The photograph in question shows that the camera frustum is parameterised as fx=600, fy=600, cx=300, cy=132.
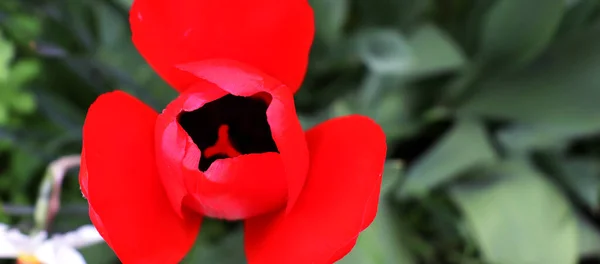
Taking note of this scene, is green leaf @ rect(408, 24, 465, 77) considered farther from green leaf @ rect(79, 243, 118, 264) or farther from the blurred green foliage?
green leaf @ rect(79, 243, 118, 264)

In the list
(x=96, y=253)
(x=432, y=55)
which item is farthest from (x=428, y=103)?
(x=96, y=253)

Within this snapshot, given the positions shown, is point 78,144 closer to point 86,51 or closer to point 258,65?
point 86,51

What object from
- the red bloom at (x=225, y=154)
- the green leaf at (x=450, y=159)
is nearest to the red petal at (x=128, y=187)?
the red bloom at (x=225, y=154)

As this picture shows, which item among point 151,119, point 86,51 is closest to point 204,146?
point 151,119

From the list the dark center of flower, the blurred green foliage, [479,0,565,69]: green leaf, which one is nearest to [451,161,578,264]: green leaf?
the blurred green foliage

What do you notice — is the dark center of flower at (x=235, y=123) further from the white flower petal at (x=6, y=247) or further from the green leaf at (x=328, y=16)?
the green leaf at (x=328, y=16)
